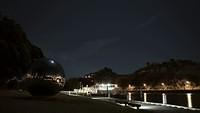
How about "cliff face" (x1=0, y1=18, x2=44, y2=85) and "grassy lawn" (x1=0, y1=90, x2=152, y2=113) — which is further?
"cliff face" (x1=0, y1=18, x2=44, y2=85)

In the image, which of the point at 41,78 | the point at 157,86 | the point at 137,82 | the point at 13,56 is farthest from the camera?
the point at 137,82

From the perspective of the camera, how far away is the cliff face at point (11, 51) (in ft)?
133

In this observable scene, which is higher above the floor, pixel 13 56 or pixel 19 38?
pixel 19 38

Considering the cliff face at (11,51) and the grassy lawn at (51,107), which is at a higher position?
the cliff face at (11,51)

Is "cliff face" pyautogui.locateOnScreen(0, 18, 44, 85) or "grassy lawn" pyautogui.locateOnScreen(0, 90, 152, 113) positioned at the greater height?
"cliff face" pyautogui.locateOnScreen(0, 18, 44, 85)

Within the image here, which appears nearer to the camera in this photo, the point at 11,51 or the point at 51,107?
the point at 51,107

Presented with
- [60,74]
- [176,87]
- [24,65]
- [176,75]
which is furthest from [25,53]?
[176,75]

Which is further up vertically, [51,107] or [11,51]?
[11,51]

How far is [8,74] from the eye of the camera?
4525 centimetres

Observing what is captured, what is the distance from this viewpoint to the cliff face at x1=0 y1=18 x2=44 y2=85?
1591 inches

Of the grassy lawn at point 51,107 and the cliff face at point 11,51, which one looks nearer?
the grassy lawn at point 51,107

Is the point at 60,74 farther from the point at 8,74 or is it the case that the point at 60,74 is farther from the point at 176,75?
the point at 176,75

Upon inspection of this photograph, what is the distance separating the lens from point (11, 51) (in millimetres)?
41156

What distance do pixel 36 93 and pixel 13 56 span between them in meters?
14.9
